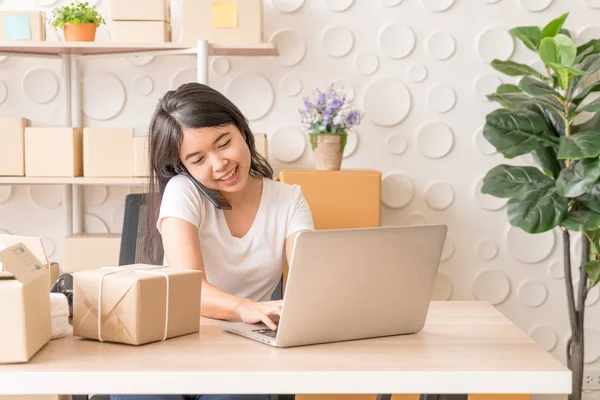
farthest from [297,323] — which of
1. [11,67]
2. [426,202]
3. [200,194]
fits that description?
[11,67]

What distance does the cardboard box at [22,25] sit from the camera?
2900mm

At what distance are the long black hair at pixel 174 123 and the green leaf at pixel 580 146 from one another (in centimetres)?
124

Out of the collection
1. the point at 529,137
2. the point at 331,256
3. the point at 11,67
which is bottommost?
the point at 331,256

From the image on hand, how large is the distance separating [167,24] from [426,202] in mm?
1277

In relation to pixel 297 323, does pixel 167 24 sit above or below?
above

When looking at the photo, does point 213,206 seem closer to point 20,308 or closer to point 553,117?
point 20,308

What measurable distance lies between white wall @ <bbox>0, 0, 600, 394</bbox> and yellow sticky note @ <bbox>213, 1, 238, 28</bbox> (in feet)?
1.05

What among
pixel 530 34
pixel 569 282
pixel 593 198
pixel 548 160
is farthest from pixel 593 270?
pixel 530 34

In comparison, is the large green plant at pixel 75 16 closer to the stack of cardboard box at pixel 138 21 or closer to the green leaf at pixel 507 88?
the stack of cardboard box at pixel 138 21

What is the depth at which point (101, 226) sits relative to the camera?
323cm

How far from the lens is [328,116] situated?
293cm

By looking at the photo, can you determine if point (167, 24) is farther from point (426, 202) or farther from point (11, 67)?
point (426, 202)

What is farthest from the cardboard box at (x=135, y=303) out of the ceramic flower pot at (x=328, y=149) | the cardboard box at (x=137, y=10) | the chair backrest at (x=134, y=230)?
the cardboard box at (x=137, y=10)

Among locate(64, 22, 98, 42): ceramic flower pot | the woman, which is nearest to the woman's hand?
the woman
